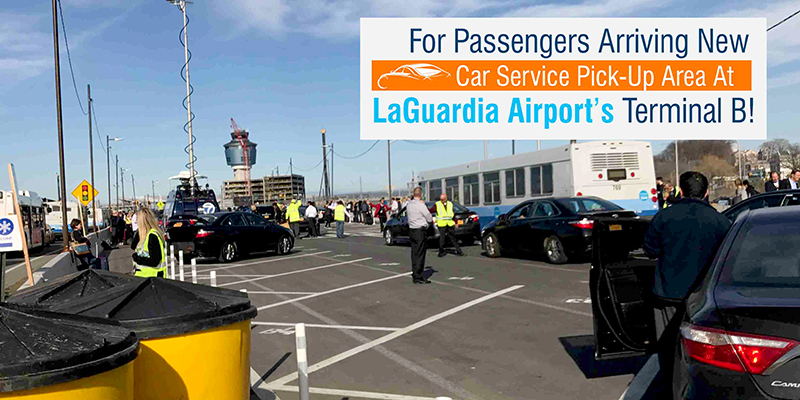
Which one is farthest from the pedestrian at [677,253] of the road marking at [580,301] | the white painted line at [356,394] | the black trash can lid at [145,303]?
the road marking at [580,301]

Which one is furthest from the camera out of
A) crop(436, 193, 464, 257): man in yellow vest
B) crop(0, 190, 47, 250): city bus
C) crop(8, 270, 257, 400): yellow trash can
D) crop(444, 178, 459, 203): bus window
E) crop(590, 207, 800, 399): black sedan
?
crop(0, 190, 47, 250): city bus

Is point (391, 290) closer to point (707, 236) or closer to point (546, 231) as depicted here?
point (546, 231)

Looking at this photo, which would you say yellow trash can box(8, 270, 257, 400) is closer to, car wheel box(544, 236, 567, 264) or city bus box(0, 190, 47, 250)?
car wheel box(544, 236, 567, 264)

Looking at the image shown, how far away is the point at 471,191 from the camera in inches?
976

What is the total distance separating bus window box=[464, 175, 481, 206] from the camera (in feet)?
79.9

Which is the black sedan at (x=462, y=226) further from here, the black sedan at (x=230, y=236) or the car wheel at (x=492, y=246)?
the black sedan at (x=230, y=236)

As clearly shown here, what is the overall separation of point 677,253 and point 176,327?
136 inches

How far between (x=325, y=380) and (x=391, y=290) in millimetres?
5892

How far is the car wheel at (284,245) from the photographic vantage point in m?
21.5

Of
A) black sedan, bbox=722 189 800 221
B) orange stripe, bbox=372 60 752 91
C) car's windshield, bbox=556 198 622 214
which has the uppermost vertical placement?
orange stripe, bbox=372 60 752 91

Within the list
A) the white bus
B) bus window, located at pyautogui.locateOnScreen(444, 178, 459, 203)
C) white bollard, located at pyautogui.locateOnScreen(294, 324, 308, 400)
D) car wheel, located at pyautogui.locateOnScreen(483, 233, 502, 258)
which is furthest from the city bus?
white bollard, located at pyautogui.locateOnScreen(294, 324, 308, 400)

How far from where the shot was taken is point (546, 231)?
15320mm

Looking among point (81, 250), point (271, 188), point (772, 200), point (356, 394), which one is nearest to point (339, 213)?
point (81, 250)

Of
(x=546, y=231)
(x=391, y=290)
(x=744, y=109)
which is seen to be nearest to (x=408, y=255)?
(x=546, y=231)
